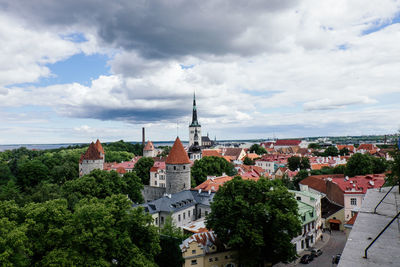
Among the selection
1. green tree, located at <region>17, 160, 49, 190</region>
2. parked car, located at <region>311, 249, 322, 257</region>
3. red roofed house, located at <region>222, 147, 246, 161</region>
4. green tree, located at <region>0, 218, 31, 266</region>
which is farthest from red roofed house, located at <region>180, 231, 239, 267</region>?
red roofed house, located at <region>222, 147, 246, 161</region>

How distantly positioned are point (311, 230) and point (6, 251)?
92.2 ft

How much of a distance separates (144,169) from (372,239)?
56208mm

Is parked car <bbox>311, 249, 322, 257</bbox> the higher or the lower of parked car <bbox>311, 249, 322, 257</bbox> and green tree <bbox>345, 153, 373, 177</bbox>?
the lower

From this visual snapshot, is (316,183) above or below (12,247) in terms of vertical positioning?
below

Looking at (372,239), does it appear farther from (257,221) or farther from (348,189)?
(348,189)

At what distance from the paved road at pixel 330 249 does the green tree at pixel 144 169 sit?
3692 centimetres

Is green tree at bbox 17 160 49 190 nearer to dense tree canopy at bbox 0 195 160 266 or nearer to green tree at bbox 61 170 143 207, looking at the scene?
green tree at bbox 61 170 143 207

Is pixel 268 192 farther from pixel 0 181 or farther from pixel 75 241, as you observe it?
pixel 0 181

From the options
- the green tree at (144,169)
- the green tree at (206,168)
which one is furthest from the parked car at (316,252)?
the green tree at (144,169)

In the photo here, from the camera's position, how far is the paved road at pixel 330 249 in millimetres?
25153

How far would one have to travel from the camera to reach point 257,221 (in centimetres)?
2059

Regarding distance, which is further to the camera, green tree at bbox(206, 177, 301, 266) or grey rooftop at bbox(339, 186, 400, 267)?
green tree at bbox(206, 177, 301, 266)

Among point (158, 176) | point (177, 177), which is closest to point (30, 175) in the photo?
point (158, 176)

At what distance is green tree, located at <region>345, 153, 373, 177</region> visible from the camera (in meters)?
49.0
